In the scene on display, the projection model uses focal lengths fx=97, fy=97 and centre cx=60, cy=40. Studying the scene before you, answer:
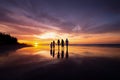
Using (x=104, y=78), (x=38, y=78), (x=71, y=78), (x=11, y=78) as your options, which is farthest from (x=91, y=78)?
(x=11, y=78)

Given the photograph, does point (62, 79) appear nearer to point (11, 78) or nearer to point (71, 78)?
point (71, 78)

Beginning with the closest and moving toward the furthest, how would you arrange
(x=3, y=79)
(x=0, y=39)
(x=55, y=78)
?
(x=3, y=79) → (x=55, y=78) → (x=0, y=39)

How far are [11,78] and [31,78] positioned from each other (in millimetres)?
1111

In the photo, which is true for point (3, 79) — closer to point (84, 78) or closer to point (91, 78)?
point (84, 78)

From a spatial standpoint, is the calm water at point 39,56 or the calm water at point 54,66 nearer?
the calm water at point 54,66

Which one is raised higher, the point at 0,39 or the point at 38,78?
the point at 0,39

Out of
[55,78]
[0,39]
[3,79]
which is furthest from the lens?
[0,39]

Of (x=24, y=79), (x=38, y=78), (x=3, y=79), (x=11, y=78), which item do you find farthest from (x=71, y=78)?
(x=3, y=79)

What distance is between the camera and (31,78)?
568cm

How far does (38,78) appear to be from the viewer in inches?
224

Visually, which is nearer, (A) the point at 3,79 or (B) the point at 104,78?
(A) the point at 3,79

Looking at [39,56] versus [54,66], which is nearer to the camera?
[54,66]

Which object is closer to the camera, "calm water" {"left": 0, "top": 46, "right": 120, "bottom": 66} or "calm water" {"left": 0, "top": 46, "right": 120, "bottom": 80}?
"calm water" {"left": 0, "top": 46, "right": 120, "bottom": 80}

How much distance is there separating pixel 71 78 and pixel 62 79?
23.0 inches
